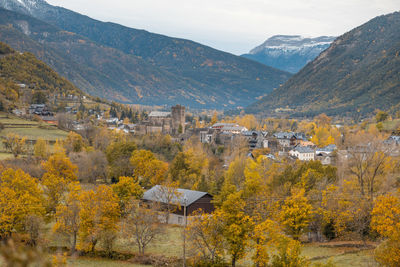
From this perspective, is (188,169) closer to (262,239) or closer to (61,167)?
(61,167)

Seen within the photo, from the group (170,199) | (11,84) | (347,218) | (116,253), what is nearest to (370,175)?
(347,218)

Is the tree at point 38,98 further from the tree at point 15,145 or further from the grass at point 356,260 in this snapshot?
the grass at point 356,260

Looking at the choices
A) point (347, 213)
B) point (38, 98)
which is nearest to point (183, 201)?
point (347, 213)

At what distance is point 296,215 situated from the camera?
47.4 m

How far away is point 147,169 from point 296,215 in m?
42.7

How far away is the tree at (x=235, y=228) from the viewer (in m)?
40.0

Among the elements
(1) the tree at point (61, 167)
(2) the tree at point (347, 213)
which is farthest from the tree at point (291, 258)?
(1) the tree at point (61, 167)

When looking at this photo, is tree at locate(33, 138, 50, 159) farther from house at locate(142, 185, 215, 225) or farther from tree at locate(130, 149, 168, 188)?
house at locate(142, 185, 215, 225)

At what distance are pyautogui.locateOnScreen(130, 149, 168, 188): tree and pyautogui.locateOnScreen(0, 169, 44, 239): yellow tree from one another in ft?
107

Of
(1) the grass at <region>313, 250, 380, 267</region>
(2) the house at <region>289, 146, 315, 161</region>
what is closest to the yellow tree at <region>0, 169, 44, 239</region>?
(1) the grass at <region>313, 250, 380, 267</region>

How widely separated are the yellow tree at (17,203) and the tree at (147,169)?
32.6 metres

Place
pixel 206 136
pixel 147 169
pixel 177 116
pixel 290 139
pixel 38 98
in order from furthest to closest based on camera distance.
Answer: pixel 38 98 → pixel 177 116 → pixel 290 139 → pixel 206 136 → pixel 147 169

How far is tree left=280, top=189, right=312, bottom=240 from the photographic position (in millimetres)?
47062

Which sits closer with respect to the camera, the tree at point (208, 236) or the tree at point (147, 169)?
the tree at point (208, 236)
